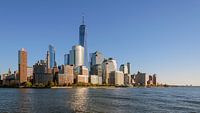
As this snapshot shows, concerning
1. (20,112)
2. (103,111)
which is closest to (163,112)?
(103,111)

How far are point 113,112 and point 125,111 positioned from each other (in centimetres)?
483

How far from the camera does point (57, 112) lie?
294 feet

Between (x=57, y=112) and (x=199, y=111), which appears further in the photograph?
(x=199, y=111)

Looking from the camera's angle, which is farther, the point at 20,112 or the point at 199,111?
the point at 199,111

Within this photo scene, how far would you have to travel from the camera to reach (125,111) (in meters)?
96.1

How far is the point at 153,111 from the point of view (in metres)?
96.6

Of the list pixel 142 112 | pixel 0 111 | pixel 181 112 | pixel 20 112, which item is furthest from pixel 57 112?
pixel 181 112

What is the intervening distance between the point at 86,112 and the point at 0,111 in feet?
81.2

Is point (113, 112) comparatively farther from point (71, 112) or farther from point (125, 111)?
point (71, 112)

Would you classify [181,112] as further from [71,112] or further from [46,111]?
[46,111]

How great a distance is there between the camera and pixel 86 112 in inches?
3607

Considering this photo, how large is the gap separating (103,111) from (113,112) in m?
3.06

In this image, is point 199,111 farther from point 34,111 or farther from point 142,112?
point 34,111

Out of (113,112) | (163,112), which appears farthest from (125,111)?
(163,112)
